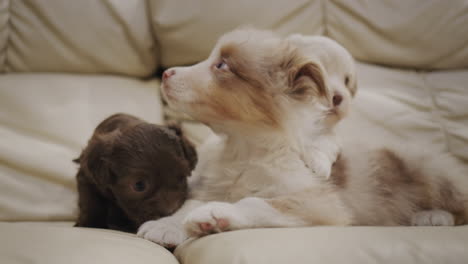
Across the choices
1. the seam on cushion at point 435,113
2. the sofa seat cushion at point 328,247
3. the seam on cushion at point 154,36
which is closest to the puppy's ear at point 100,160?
the sofa seat cushion at point 328,247

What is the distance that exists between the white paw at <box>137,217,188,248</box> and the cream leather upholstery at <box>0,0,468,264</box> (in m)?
0.66

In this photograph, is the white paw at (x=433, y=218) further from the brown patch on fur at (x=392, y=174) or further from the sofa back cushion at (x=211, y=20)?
the sofa back cushion at (x=211, y=20)

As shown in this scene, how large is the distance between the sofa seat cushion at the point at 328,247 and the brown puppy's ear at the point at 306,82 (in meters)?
0.46

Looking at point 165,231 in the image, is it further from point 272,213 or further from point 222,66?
point 222,66

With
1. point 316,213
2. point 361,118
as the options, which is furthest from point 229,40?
point 361,118

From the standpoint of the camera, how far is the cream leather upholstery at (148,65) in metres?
2.05

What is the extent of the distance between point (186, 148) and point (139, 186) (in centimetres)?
23

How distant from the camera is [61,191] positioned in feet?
6.64

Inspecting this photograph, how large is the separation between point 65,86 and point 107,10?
0.43 metres

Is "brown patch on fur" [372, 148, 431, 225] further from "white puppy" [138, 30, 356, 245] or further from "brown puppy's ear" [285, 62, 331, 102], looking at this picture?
"brown puppy's ear" [285, 62, 331, 102]

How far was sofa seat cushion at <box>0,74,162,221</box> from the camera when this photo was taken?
1.96 meters

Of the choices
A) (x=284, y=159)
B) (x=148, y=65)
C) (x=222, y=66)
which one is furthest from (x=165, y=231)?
(x=148, y=65)

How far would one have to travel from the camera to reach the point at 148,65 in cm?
245

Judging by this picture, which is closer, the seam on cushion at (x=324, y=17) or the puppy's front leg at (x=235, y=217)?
the puppy's front leg at (x=235, y=217)
